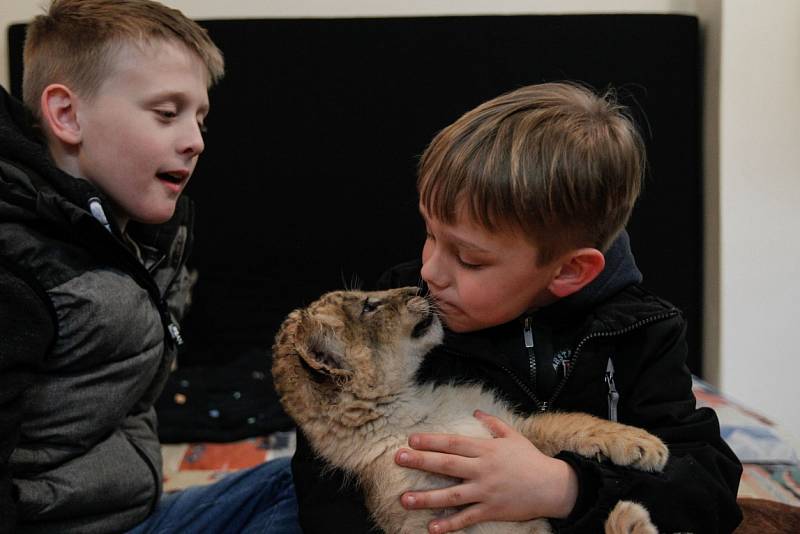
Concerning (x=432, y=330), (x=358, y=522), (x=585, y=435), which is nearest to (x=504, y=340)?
(x=432, y=330)

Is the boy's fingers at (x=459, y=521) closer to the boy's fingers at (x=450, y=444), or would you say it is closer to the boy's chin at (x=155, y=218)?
the boy's fingers at (x=450, y=444)

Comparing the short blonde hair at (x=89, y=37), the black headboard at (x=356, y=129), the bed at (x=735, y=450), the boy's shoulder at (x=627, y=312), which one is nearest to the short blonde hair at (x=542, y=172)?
the boy's shoulder at (x=627, y=312)

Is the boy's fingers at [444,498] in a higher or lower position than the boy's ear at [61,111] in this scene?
lower

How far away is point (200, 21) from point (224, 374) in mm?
1467

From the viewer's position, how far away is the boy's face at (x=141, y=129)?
1663 millimetres

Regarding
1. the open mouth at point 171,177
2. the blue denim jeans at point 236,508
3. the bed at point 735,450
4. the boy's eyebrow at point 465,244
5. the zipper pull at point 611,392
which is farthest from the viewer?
the bed at point 735,450

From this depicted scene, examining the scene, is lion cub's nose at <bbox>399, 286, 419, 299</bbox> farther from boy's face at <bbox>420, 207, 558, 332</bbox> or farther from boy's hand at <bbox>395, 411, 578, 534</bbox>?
boy's hand at <bbox>395, 411, 578, 534</bbox>

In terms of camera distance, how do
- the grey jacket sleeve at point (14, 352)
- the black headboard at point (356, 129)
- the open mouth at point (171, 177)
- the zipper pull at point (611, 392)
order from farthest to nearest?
the black headboard at point (356, 129) < the open mouth at point (171, 177) < the zipper pull at point (611, 392) < the grey jacket sleeve at point (14, 352)

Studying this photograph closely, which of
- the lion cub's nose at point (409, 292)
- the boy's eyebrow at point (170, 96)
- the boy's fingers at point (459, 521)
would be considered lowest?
the boy's fingers at point (459, 521)

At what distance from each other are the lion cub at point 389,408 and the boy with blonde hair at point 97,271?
31 cm

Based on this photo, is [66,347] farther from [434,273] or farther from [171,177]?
[434,273]

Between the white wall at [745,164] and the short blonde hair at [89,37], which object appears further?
the white wall at [745,164]

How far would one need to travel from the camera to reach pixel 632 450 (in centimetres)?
138

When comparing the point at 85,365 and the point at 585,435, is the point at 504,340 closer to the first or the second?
the point at 585,435
